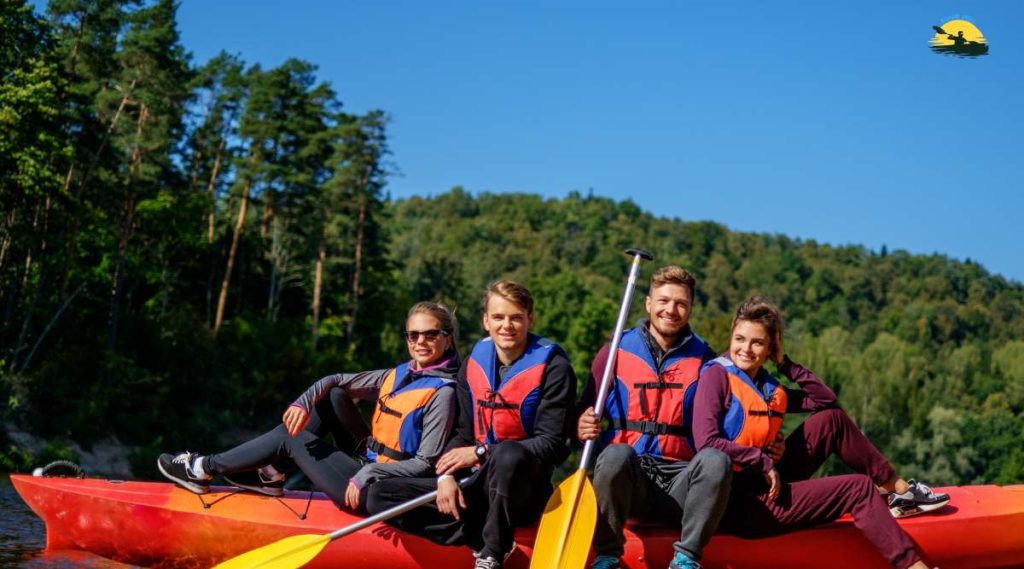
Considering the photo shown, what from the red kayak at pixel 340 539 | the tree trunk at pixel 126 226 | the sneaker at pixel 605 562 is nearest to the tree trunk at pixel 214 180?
the tree trunk at pixel 126 226

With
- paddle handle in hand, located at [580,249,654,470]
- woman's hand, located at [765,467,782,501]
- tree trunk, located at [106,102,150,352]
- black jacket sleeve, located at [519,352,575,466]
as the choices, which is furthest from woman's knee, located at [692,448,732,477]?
tree trunk, located at [106,102,150,352]

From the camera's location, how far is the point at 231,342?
A: 26750 millimetres

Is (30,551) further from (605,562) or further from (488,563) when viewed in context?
(605,562)

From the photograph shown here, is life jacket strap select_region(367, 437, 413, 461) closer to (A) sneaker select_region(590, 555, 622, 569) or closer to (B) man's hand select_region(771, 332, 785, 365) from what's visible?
(A) sneaker select_region(590, 555, 622, 569)

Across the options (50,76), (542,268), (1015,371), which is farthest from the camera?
(542,268)

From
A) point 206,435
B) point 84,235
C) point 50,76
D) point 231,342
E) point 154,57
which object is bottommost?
point 206,435

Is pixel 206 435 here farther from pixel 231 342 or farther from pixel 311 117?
pixel 311 117

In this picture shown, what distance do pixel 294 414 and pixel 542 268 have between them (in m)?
57.5

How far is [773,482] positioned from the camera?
14.5 feet

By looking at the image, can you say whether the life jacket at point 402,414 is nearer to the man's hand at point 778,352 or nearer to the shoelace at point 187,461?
the shoelace at point 187,461

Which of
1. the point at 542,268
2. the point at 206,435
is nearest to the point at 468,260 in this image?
the point at 542,268

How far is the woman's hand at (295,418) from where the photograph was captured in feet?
15.7

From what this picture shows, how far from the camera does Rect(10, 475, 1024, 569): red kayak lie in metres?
4.71

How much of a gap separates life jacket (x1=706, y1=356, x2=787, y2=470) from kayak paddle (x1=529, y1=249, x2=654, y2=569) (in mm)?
555
